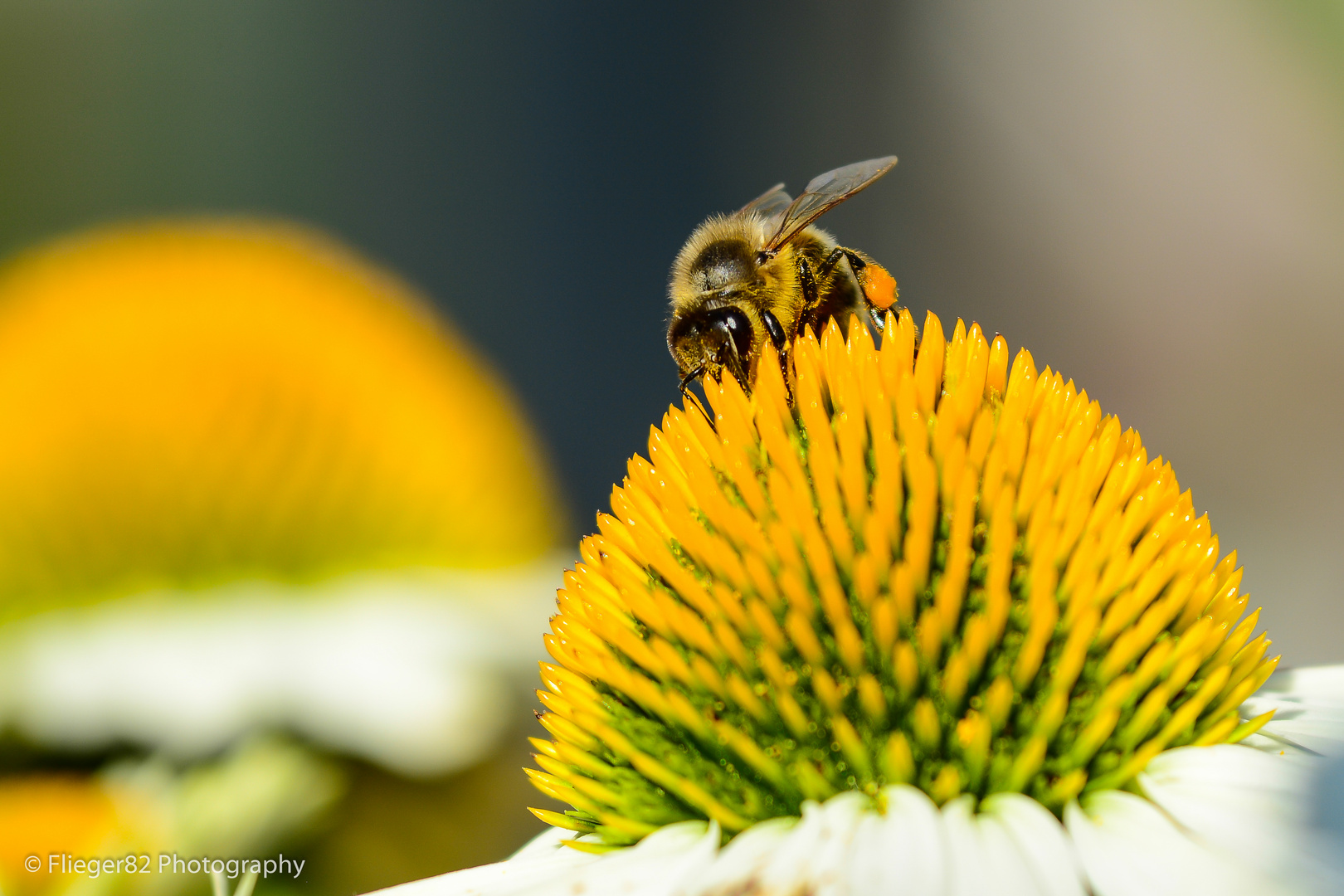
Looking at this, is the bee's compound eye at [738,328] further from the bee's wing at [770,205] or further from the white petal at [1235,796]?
the white petal at [1235,796]

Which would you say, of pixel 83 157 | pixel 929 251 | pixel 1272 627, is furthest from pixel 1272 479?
pixel 83 157

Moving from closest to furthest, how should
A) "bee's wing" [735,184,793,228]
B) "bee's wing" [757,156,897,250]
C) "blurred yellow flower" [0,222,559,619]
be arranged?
1. "bee's wing" [757,156,897,250]
2. "bee's wing" [735,184,793,228]
3. "blurred yellow flower" [0,222,559,619]

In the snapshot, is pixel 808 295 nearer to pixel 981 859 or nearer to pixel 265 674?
pixel 981 859

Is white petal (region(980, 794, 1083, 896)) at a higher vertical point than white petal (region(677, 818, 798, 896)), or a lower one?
lower

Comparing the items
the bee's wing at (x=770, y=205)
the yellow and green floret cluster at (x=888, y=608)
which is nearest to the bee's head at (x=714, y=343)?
the yellow and green floret cluster at (x=888, y=608)

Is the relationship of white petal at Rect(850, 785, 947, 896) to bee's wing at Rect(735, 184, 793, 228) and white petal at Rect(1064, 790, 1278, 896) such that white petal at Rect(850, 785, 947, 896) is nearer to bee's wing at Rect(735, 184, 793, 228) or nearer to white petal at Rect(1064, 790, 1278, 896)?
white petal at Rect(1064, 790, 1278, 896)

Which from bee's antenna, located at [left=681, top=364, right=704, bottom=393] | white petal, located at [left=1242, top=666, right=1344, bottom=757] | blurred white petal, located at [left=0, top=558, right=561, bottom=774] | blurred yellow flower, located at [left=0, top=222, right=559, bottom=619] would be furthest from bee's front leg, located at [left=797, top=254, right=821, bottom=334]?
blurred yellow flower, located at [left=0, top=222, right=559, bottom=619]

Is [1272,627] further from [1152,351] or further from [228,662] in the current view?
[228,662]

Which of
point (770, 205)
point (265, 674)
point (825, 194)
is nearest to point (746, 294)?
point (825, 194)
